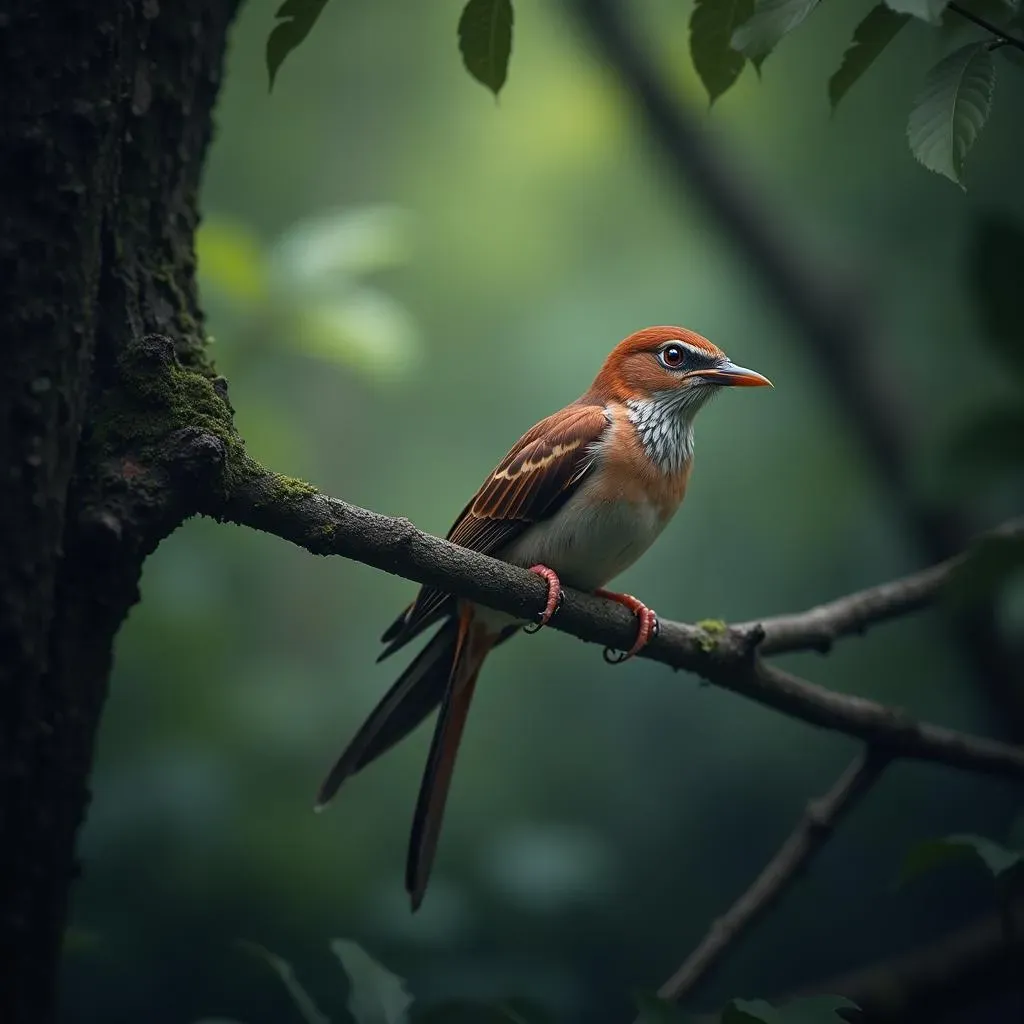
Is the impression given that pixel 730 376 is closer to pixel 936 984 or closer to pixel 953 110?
pixel 953 110

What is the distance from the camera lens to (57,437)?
6.95 ft

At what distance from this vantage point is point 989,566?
1.54 m

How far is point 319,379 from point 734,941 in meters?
5.15

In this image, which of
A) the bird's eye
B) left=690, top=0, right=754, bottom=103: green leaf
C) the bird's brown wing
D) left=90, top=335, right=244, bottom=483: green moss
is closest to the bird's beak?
the bird's eye

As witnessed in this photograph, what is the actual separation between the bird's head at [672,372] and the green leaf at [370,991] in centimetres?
227

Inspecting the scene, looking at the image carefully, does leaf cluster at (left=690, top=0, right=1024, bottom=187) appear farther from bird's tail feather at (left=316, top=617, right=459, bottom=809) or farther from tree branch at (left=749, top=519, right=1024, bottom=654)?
bird's tail feather at (left=316, top=617, right=459, bottom=809)

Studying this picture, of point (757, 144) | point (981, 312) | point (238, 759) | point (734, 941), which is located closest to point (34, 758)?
point (981, 312)

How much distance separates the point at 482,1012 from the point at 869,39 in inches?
98.2

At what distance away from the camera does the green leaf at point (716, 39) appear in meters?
2.29

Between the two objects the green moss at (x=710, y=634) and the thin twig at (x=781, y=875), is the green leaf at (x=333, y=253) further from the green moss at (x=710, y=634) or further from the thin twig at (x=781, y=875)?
the thin twig at (x=781, y=875)

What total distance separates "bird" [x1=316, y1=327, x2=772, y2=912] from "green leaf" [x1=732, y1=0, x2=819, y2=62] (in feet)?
5.66

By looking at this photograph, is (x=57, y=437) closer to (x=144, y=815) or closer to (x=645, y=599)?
(x=144, y=815)

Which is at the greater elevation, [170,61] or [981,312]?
[170,61]

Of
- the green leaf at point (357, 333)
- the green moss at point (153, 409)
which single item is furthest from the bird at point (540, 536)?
the green moss at point (153, 409)
